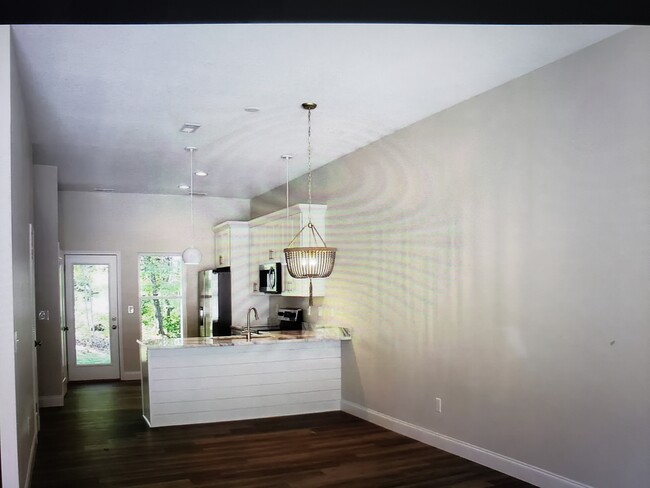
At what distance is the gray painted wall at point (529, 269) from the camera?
354 centimetres

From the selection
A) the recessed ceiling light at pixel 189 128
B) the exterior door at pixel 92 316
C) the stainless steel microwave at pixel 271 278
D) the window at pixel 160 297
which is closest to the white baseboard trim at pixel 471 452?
the stainless steel microwave at pixel 271 278

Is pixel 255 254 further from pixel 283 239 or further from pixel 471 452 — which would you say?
pixel 471 452

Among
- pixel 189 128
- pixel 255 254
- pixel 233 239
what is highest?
pixel 189 128

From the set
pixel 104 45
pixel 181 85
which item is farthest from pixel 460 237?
pixel 104 45

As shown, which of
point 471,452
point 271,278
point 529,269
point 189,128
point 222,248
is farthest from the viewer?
point 222,248

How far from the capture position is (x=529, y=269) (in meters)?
4.24

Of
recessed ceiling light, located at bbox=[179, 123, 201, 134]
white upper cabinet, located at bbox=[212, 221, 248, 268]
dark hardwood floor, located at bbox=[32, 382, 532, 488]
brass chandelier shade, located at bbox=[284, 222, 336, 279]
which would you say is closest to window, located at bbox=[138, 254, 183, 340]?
white upper cabinet, located at bbox=[212, 221, 248, 268]

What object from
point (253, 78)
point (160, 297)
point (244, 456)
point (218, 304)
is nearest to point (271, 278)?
point (218, 304)

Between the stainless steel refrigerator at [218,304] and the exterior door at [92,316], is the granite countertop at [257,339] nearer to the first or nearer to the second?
the stainless steel refrigerator at [218,304]

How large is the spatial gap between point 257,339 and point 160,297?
3.68 m

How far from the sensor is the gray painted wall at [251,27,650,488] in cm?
354

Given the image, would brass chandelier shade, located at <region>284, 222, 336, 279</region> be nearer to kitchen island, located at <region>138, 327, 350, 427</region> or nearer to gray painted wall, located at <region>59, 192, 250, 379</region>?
kitchen island, located at <region>138, 327, 350, 427</region>

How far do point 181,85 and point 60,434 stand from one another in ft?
11.8

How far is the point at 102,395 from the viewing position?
796cm
